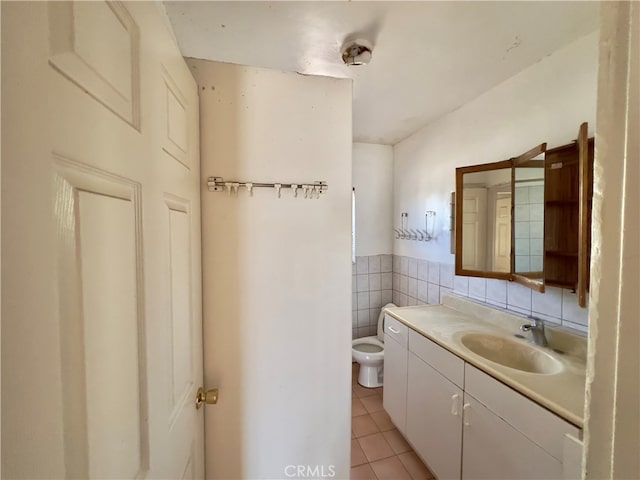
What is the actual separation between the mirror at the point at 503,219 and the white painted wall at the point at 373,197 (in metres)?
1.02

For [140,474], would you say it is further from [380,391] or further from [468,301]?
[380,391]

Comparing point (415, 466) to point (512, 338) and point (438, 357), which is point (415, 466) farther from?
point (512, 338)

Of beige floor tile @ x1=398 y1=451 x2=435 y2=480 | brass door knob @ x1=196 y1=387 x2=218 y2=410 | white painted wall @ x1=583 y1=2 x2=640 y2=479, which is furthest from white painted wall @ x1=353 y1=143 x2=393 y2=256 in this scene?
white painted wall @ x1=583 y1=2 x2=640 y2=479

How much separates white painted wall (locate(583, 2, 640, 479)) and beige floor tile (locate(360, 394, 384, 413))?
2.13 metres

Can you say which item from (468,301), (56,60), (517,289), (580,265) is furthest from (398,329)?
(56,60)

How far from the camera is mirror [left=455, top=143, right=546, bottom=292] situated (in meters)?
1.40

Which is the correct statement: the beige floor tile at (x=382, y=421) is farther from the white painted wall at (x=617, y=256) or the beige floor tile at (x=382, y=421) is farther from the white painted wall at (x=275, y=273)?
the white painted wall at (x=617, y=256)

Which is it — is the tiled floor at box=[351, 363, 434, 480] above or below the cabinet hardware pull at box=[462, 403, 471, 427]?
below

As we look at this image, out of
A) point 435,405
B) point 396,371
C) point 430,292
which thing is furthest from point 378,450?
point 430,292

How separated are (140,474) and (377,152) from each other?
→ 9.24ft

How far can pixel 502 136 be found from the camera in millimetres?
1614

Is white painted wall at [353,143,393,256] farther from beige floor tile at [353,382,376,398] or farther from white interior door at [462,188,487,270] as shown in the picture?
beige floor tile at [353,382,376,398]

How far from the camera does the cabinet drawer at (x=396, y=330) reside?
170 centimetres

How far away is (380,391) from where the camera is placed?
2.34 meters
